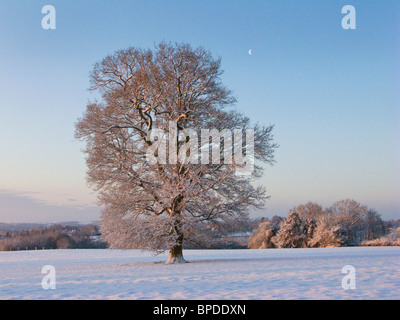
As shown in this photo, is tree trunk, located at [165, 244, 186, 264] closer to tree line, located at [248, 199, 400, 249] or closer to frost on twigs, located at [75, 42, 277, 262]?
frost on twigs, located at [75, 42, 277, 262]

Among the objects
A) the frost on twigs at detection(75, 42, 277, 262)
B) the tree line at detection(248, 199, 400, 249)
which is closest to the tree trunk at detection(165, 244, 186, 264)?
the frost on twigs at detection(75, 42, 277, 262)

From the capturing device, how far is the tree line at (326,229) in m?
37.0

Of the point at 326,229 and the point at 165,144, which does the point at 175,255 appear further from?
the point at 326,229

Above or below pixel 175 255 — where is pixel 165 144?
above

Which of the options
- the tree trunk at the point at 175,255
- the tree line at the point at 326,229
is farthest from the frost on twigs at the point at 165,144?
the tree line at the point at 326,229

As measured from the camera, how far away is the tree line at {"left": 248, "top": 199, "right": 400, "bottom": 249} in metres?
37.0

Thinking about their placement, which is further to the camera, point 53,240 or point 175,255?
point 53,240

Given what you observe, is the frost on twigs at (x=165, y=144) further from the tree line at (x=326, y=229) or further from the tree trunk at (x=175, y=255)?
the tree line at (x=326, y=229)

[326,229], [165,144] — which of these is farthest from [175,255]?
[326,229]

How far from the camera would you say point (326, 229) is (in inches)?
1465

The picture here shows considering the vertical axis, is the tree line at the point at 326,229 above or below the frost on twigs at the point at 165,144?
below
